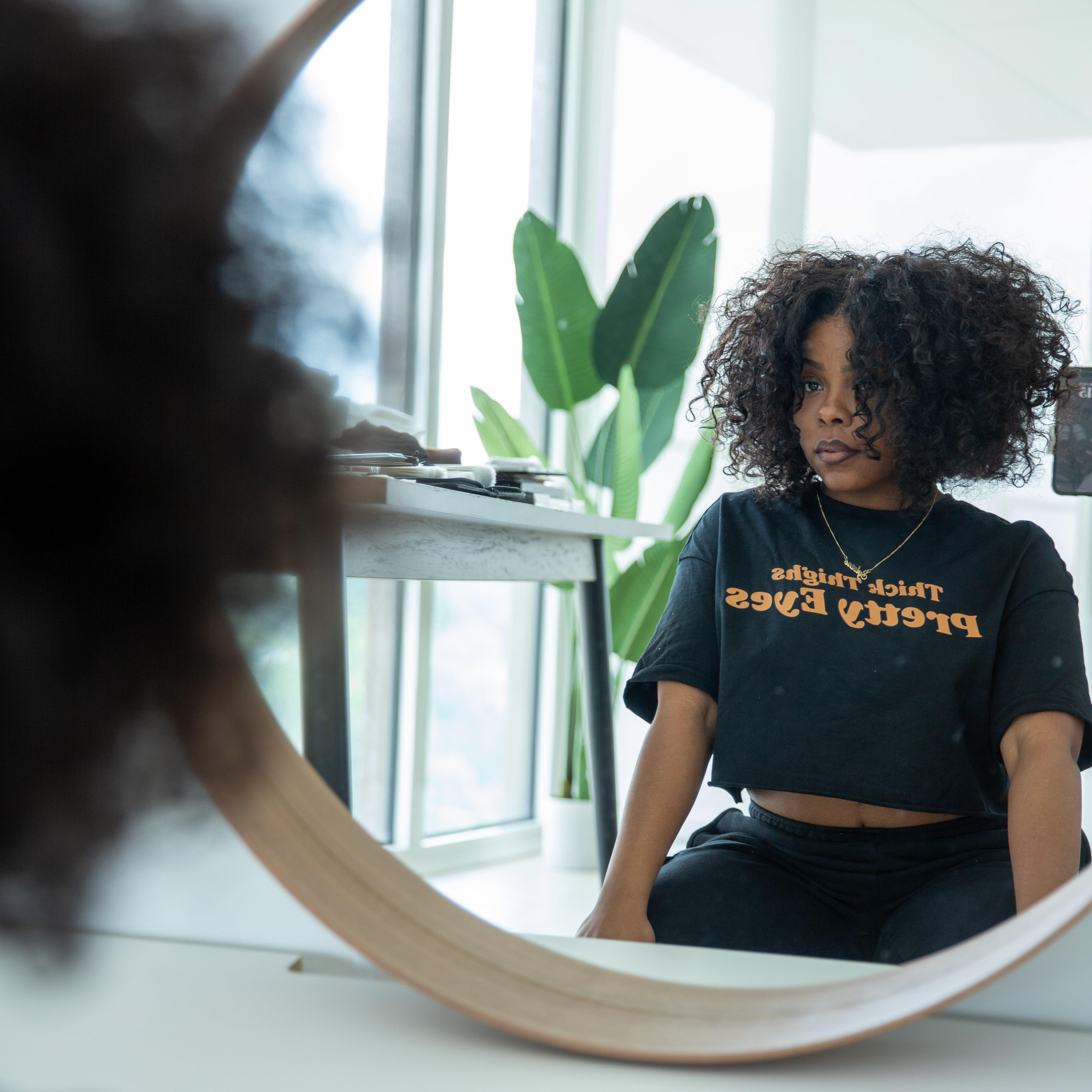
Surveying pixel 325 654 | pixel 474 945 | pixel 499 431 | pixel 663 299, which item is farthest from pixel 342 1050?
pixel 663 299

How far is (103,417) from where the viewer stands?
1.00 feet

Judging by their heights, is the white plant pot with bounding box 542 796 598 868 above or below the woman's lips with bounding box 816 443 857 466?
below

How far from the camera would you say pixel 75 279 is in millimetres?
305

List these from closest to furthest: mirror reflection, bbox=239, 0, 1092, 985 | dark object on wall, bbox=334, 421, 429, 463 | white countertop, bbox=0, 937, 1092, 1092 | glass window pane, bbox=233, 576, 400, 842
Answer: white countertop, bbox=0, 937, 1092, 1092 → dark object on wall, bbox=334, 421, 429, 463 → mirror reflection, bbox=239, 0, 1092, 985 → glass window pane, bbox=233, 576, 400, 842

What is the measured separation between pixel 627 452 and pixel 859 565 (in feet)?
2.41

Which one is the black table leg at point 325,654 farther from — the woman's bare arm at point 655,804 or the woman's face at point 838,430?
the woman's face at point 838,430

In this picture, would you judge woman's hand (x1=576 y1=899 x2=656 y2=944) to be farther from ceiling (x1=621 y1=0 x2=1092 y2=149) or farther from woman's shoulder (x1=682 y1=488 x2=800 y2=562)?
ceiling (x1=621 y1=0 x2=1092 y2=149)

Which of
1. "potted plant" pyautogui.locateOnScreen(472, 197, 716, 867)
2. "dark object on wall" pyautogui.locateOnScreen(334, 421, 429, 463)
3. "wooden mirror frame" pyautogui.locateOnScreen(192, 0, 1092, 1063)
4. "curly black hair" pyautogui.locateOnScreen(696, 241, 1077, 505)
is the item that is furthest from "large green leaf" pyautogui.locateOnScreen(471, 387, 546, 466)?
"wooden mirror frame" pyautogui.locateOnScreen(192, 0, 1092, 1063)

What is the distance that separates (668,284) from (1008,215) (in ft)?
1.48

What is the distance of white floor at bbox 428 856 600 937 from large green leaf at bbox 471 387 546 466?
0.55m

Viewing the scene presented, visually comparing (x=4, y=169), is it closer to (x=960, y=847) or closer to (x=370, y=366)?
(x=370, y=366)

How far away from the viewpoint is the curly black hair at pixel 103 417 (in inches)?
11.9

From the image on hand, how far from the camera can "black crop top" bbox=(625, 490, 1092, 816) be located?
556 millimetres

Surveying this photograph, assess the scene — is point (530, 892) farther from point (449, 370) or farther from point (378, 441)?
point (378, 441)
